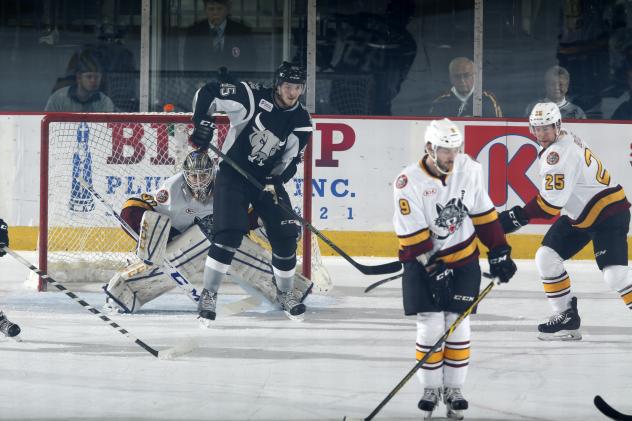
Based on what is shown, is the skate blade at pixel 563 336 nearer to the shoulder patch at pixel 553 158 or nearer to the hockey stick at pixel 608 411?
the shoulder patch at pixel 553 158

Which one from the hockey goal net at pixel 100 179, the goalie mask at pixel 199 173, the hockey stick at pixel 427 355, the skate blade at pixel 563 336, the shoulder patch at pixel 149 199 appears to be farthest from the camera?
the hockey goal net at pixel 100 179

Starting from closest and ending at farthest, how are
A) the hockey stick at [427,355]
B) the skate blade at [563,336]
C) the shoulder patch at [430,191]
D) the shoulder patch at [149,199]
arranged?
the hockey stick at [427,355], the shoulder patch at [430,191], the skate blade at [563,336], the shoulder patch at [149,199]

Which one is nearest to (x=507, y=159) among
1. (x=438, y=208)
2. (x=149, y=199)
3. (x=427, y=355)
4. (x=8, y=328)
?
(x=149, y=199)

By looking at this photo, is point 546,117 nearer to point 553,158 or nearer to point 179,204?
point 553,158

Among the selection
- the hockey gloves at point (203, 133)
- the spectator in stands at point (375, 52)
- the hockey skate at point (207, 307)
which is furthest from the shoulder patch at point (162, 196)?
the spectator in stands at point (375, 52)

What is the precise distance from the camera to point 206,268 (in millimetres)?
5730

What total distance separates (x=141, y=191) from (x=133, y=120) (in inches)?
23.6

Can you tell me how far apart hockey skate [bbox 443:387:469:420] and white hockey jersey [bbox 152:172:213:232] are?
7.53ft

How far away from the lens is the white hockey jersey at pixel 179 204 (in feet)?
19.7

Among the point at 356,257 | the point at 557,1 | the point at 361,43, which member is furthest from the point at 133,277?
the point at 557,1

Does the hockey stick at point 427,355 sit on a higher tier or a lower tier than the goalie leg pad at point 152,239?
lower

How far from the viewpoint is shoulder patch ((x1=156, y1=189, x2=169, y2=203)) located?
5.99 meters

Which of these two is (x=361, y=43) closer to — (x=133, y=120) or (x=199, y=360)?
(x=133, y=120)

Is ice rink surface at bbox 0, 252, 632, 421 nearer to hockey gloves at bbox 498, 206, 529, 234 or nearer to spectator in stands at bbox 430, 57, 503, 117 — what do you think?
hockey gloves at bbox 498, 206, 529, 234
